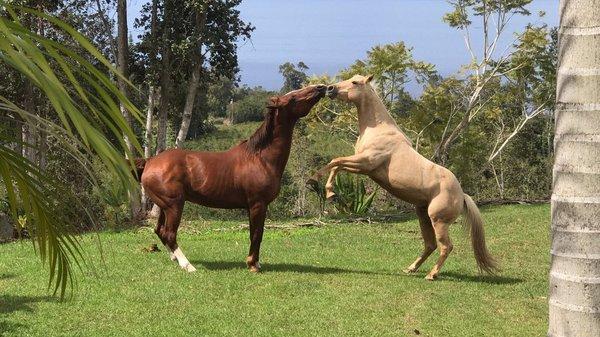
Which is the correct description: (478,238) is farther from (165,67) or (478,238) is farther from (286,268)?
(165,67)

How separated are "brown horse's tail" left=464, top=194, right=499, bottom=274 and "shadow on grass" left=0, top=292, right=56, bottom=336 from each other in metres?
3.88

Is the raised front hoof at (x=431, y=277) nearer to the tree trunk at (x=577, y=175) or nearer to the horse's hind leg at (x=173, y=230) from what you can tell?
the horse's hind leg at (x=173, y=230)

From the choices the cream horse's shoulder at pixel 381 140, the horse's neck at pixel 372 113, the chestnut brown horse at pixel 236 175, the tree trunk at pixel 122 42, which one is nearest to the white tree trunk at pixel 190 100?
the tree trunk at pixel 122 42

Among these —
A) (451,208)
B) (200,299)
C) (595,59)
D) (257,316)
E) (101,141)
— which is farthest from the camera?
(451,208)

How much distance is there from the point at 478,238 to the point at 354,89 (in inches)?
74.4

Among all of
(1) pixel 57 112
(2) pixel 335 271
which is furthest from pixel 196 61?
(1) pixel 57 112

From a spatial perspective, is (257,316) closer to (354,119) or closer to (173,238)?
(173,238)

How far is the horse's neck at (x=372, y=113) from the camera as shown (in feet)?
21.8

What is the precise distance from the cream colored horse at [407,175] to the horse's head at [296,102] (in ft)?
0.63

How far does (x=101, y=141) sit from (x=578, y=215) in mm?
1587

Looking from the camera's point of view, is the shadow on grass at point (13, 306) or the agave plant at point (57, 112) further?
the shadow on grass at point (13, 306)

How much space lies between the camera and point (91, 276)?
6.52 metres

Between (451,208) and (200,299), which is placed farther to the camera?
(451,208)

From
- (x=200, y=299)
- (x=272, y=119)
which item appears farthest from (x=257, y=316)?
(x=272, y=119)
